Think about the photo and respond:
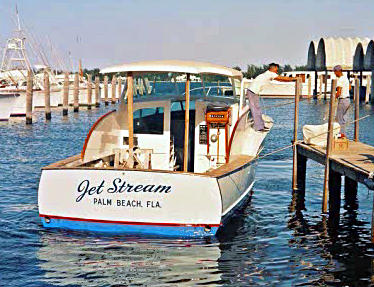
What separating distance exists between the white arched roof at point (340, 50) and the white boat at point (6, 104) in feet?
151

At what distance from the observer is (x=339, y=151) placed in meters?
→ 16.9

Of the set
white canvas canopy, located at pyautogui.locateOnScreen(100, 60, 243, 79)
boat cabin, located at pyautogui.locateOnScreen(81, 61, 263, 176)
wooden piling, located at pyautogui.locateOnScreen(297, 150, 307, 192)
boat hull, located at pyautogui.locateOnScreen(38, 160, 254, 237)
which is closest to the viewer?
boat hull, located at pyautogui.locateOnScreen(38, 160, 254, 237)

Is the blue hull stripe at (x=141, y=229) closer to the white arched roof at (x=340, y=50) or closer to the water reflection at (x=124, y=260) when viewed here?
the water reflection at (x=124, y=260)

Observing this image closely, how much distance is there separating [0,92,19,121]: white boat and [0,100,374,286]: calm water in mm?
30487

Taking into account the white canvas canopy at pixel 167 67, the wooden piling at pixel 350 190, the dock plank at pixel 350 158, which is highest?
the white canvas canopy at pixel 167 67

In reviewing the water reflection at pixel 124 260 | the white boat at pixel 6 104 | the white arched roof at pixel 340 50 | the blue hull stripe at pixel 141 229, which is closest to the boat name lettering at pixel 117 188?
the blue hull stripe at pixel 141 229

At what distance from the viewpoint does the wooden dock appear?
46.8 feet

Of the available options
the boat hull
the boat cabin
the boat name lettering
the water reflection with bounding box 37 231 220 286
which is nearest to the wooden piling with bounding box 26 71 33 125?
the boat cabin

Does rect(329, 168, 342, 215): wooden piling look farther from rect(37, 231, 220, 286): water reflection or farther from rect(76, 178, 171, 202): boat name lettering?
rect(76, 178, 171, 202): boat name lettering

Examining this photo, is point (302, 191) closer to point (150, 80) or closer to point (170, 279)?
point (150, 80)

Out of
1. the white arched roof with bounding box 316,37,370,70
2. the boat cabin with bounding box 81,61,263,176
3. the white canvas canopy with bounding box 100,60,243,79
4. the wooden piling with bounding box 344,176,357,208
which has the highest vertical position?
the white arched roof with bounding box 316,37,370,70

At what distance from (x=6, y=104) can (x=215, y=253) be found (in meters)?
38.2

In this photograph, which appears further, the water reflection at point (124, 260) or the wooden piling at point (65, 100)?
the wooden piling at point (65, 100)

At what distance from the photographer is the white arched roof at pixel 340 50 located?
83.1m
